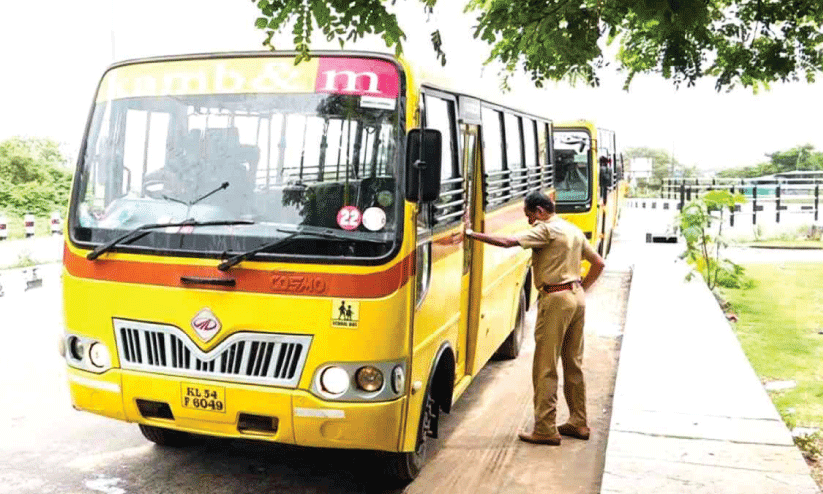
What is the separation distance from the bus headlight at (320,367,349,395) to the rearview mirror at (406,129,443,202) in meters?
1.02

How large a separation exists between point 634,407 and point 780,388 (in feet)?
6.39

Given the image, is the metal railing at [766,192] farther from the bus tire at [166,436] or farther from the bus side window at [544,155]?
the bus tire at [166,436]

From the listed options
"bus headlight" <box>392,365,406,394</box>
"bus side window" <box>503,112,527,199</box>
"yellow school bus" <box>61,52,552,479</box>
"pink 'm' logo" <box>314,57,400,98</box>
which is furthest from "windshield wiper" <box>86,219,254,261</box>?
"bus side window" <box>503,112,527,199</box>

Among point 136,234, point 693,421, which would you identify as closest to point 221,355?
point 136,234

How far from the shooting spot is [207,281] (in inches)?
189

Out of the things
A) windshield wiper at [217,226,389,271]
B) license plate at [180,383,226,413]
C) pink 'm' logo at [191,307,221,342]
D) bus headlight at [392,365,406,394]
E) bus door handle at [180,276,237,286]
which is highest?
windshield wiper at [217,226,389,271]

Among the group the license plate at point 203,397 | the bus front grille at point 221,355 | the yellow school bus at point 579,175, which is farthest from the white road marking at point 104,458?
the yellow school bus at point 579,175

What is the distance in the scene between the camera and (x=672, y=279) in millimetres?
14430

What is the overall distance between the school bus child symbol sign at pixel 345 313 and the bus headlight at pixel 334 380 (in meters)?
0.24

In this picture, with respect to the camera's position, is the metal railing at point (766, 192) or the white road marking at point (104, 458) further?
the metal railing at point (766, 192)

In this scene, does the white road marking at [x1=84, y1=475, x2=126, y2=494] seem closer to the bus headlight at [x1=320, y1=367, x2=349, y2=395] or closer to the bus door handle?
the bus door handle

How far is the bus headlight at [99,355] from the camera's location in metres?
5.06

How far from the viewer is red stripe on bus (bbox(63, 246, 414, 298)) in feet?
15.4

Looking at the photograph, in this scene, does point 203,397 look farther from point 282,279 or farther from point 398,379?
point 398,379
